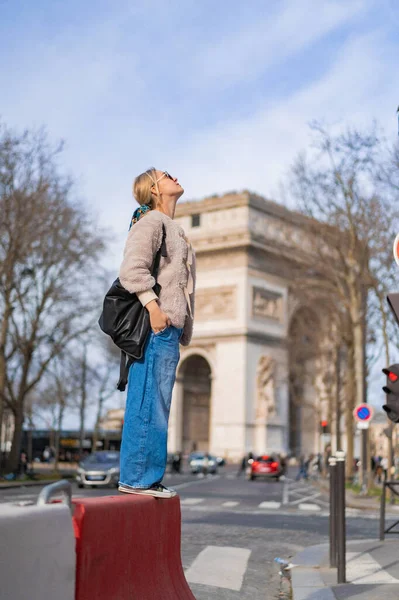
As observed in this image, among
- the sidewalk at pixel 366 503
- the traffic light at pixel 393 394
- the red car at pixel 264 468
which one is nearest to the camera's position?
the traffic light at pixel 393 394

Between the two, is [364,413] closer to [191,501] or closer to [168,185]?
[191,501]

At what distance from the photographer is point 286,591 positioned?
7.68 metres

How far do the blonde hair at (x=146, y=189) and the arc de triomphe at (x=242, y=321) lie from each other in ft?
161

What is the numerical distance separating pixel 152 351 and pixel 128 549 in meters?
0.92

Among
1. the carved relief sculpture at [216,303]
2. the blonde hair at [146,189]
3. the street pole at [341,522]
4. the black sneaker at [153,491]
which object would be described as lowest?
the street pole at [341,522]

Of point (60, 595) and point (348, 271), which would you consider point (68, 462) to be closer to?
point (348, 271)

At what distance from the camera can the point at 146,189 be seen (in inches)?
187

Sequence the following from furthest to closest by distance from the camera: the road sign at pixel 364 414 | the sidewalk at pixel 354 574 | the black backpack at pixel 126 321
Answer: the road sign at pixel 364 414, the sidewalk at pixel 354 574, the black backpack at pixel 126 321

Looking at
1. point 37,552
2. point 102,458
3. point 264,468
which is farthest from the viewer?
point 264,468

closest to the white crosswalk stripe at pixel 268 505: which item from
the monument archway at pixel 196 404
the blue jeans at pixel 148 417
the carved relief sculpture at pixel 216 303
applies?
the blue jeans at pixel 148 417

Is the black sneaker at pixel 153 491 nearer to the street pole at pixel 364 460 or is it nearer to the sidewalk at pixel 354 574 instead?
the sidewalk at pixel 354 574

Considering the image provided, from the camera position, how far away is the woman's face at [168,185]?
15.5 feet

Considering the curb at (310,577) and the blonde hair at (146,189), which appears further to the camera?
the curb at (310,577)

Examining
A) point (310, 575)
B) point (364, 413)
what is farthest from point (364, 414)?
point (310, 575)
